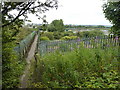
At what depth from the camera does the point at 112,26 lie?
585cm

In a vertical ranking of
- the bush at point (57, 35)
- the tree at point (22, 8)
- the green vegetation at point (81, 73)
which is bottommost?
→ the green vegetation at point (81, 73)

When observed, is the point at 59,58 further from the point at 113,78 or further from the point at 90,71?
the point at 113,78

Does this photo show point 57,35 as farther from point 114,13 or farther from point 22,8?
point 22,8

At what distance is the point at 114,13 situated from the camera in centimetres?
532

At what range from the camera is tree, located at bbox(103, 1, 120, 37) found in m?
5.21

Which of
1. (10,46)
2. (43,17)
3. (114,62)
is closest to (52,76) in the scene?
(10,46)

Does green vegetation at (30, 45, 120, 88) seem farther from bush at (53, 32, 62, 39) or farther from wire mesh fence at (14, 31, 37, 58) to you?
bush at (53, 32, 62, 39)

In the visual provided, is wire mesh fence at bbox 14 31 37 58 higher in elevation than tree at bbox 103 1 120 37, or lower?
lower

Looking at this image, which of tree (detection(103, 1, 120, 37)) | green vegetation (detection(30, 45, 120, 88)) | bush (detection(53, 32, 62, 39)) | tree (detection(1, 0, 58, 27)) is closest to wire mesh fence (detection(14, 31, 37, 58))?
green vegetation (detection(30, 45, 120, 88))

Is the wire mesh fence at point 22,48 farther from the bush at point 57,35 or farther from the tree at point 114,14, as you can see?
the bush at point 57,35

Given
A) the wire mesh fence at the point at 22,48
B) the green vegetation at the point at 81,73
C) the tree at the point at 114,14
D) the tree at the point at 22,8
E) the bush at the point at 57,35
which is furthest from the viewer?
the bush at the point at 57,35

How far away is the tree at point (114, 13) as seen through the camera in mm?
5207

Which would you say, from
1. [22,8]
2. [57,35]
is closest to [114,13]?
[22,8]

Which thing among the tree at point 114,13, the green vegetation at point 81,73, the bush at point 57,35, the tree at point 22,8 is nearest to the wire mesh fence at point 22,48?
the green vegetation at point 81,73
